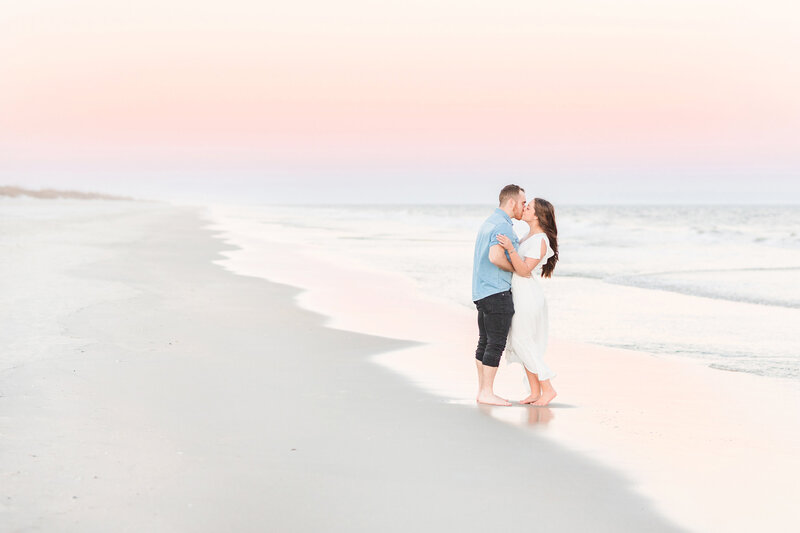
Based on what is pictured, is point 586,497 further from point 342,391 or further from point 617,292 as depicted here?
point 617,292

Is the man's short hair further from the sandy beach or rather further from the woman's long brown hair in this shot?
the sandy beach

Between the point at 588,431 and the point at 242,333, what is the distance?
5008mm

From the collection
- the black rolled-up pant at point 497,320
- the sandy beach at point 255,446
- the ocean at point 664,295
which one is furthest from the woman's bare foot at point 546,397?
the ocean at point 664,295

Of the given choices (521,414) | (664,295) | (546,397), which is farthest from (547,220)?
(664,295)

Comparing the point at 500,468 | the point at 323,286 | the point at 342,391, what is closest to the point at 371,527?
the point at 500,468

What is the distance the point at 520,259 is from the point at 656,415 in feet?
5.22

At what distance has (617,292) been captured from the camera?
15.5 metres

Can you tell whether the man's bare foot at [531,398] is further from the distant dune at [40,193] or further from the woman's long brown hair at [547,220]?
the distant dune at [40,193]

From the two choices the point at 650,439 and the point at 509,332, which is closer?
the point at 650,439

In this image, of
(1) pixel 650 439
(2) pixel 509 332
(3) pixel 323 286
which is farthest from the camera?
(3) pixel 323 286

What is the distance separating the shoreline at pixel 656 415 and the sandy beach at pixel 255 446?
224mm

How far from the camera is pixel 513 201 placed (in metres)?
6.38

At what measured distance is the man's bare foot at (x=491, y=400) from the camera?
6391mm

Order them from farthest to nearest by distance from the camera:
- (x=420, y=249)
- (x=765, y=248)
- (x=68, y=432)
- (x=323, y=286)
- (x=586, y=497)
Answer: (x=765, y=248)
(x=420, y=249)
(x=323, y=286)
(x=68, y=432)
(x=586, y=497)
